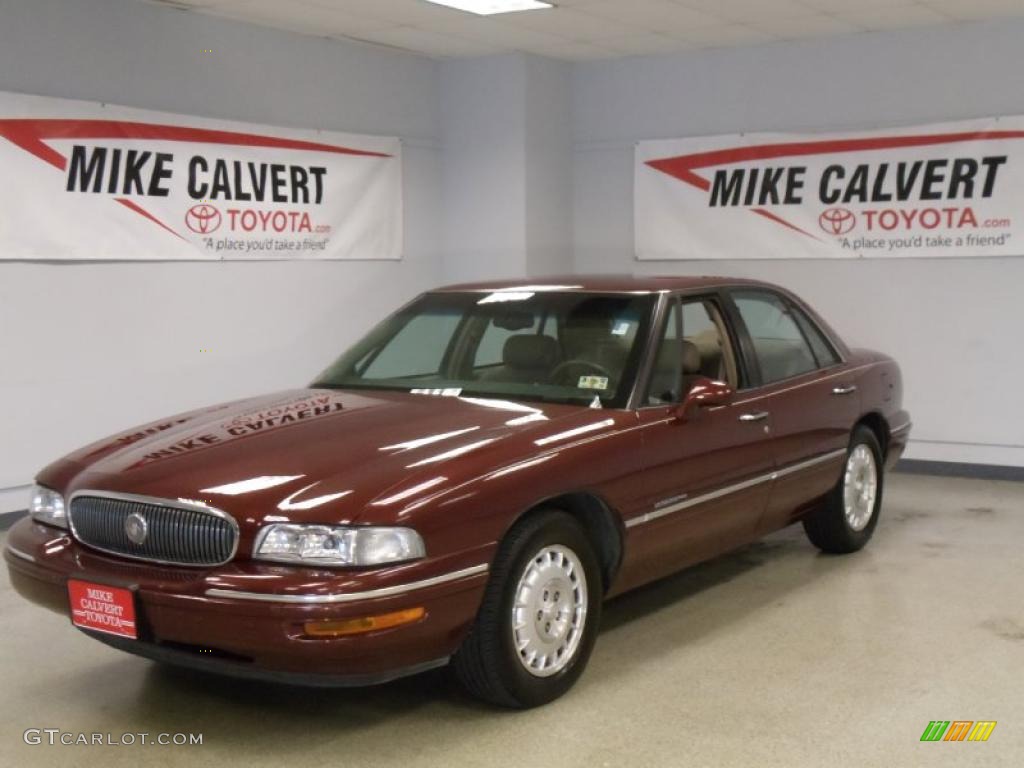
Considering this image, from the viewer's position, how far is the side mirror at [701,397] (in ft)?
15.0

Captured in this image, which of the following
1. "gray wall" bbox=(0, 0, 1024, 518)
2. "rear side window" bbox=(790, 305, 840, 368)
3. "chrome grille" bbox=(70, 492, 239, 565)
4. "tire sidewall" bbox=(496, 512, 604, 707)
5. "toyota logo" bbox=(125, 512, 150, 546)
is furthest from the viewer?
"gray wall" bbox=(0, 0, 1024, 518)

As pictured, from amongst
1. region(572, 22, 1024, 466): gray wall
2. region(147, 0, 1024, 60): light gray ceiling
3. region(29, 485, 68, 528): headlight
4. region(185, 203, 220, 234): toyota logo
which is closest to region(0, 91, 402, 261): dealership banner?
region(185, 203, 220, 234): toyota logo

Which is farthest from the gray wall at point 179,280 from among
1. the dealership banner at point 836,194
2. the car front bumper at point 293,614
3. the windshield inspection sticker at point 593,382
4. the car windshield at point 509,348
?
the windshield inspection sticker at point 593,382

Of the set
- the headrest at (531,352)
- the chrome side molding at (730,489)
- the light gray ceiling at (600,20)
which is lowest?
the chrome side molding at (730,489)

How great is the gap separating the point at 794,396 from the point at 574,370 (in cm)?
124

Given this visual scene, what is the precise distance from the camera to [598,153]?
9.80 metres

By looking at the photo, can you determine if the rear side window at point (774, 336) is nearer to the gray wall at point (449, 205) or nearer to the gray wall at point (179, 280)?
the gray wall at point (449, 205)

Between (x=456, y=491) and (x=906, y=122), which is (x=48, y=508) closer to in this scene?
(x=456, y=491)

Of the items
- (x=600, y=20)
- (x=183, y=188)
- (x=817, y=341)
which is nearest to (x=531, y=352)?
(x=817, y=341)

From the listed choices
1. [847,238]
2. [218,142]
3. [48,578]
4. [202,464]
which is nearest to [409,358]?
[202,464]

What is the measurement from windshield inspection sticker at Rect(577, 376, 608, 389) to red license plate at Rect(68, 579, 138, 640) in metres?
1.79

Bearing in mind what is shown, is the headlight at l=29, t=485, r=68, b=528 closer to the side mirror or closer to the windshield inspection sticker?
the windshield inspection sticker

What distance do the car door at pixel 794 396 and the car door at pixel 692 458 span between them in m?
0.11

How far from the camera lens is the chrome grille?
3588mm
